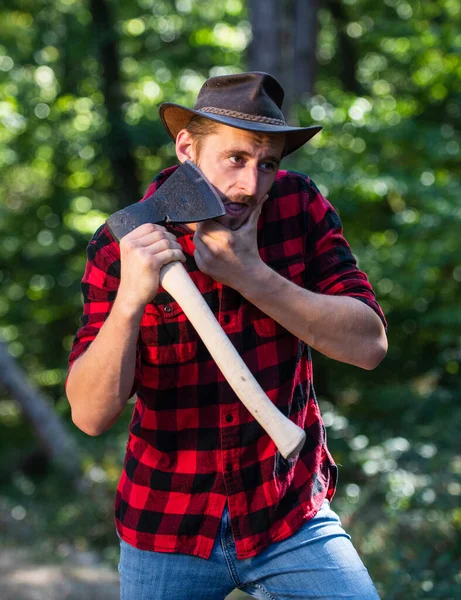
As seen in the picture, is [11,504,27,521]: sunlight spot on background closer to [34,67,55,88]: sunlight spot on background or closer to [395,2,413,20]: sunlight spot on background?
[34,67,55,88]: sunlight spot on background

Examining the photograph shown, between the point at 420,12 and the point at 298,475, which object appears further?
the point at 420,12

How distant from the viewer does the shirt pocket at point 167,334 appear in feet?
6.67

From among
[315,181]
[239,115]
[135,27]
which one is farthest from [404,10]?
[239,115]

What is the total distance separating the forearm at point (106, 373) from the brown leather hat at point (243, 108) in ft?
1.81

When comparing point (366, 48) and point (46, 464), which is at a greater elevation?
point (366, 48)

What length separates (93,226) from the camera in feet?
38.5

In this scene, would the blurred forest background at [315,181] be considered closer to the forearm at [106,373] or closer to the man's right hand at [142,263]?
the forearm at [106,373]

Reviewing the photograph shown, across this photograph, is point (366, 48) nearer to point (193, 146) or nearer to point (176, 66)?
point (176, 66)

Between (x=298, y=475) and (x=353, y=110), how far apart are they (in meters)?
6.33

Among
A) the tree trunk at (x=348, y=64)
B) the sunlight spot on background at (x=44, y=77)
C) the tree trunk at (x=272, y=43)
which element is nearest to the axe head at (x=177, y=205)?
the tree trunk at (x=272, y=43)

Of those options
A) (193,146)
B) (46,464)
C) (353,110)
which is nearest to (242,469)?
(193,146)

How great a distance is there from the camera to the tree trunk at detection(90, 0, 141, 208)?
40.9 feet

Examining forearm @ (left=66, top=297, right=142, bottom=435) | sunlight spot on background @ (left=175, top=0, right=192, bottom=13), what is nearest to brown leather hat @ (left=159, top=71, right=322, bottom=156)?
forearm @ (left=66, top=297, right=142, bottom=435)

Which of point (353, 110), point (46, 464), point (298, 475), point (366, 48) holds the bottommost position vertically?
point (46, 464)
